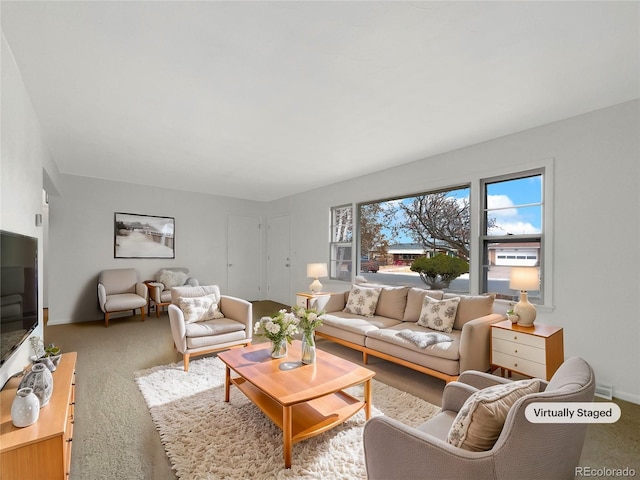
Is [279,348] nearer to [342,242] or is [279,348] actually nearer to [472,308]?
[472,308]

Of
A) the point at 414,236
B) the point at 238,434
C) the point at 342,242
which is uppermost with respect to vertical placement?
the point at 414,236

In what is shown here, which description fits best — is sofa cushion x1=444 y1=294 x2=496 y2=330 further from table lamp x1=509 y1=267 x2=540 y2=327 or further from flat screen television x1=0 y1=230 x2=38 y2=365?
flat screen television x1=0 y1=230 x2=38 y2=365

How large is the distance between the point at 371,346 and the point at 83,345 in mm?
3707

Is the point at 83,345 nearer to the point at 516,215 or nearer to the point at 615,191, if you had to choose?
the point at 516,215

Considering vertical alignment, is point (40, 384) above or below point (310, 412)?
above

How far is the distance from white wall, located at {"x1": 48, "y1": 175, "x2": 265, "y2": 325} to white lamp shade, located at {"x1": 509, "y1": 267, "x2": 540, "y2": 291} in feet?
18.9

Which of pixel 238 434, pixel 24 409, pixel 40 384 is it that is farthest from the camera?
pixel 238 434

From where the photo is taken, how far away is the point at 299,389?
1.95m

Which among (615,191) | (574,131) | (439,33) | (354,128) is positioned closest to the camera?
(439,33)

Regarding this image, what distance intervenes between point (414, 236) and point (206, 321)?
3036 millimetres

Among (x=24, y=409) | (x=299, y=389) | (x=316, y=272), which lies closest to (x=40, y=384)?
(x=24, y=409)

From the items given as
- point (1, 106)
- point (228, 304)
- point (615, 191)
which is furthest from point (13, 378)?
point (615, 191)

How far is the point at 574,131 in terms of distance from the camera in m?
2.86

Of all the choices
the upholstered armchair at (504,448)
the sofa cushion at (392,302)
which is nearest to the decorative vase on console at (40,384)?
the upholstered armchair at (504,448)
